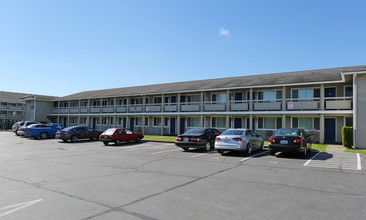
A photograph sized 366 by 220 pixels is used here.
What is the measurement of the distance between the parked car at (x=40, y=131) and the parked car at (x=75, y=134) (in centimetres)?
468

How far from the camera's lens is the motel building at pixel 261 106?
1930 centimetres

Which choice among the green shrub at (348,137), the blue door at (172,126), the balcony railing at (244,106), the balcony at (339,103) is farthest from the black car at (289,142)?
the blue door at (172,126)

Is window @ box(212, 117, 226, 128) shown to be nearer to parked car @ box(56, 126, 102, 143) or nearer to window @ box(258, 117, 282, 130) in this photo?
window @ box(258, 117, 282, 130)

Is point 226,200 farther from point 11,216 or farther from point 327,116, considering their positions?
point 327,116

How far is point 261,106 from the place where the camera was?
75.8 feet

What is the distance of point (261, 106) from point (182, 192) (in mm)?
18607

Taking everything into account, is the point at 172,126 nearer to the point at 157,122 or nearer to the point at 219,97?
the point at 157,122

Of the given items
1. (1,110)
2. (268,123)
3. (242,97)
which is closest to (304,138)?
(268,123)

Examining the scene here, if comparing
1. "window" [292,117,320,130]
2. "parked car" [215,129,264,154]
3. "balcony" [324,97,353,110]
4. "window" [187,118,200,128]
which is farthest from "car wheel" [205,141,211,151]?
"window" [187,118,200,128]

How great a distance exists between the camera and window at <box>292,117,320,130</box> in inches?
839

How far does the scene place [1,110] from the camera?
2507 inches

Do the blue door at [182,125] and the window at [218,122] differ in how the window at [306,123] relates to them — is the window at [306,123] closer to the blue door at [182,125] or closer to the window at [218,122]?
the window at [218,122]

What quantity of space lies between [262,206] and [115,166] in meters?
6.61

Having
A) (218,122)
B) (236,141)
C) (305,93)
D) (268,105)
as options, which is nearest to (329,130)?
(305,93)
